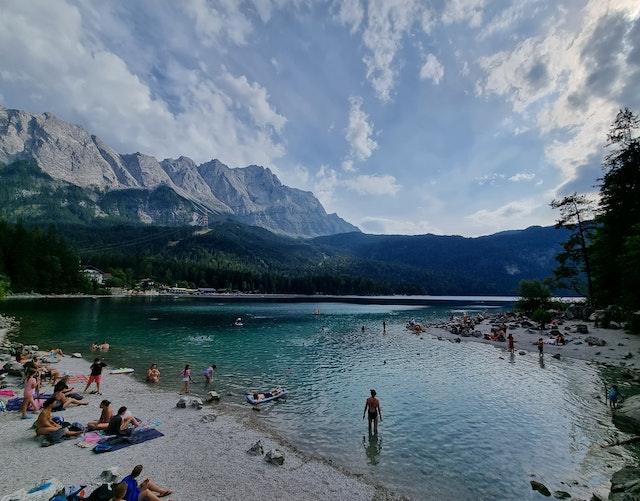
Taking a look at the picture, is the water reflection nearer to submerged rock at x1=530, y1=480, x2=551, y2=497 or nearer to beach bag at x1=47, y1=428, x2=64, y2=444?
submerged rock at x1=530, y1=480, x2=551, y2=497

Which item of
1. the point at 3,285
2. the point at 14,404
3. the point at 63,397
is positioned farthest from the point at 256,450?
the point at 3,285

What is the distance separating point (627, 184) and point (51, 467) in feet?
208

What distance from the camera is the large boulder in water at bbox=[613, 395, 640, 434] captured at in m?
17.8

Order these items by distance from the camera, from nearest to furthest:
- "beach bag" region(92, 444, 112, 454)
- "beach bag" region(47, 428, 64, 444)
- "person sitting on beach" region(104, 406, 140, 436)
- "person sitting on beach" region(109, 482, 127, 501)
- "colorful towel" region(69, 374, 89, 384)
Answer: "person sitting on beach" region(109, 482, 127, 501), "beach bag" region(92, 444, 112, 454), "beach bag" region(47, 428, 64, 444), "person sitting on beach" region(104, 406, 140, 436), "colorful towel" region(69, 374, 89, 384)

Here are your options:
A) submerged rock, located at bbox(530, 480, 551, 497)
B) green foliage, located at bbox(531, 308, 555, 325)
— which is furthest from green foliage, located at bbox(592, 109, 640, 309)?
submerged rock, located at bbox(530, 480, 551, 497)

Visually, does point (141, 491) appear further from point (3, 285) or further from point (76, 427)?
point (3, 285)

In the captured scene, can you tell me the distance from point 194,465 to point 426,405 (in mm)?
16435

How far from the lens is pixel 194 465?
43.6 feet

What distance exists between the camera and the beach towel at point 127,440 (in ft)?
46.7

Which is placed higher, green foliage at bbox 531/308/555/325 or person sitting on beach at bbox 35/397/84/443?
green foliage at bbox 531/308/555/325

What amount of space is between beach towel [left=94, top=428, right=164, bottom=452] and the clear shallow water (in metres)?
6.74

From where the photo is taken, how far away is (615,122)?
140 feet

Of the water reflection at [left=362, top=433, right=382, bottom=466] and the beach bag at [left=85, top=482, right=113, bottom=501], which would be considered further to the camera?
the water reflection at [left=362, top=433, right=382, bottom=466]

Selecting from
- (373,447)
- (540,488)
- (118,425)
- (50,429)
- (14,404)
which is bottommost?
(373,447)
